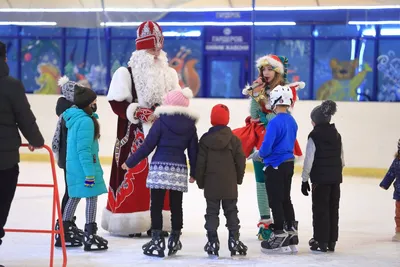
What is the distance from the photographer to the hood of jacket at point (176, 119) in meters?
4.89

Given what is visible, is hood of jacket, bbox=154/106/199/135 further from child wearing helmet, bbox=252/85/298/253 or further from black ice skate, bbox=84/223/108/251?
black ice skate, bbox=84/223/108/251

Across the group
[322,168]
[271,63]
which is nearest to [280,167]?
[322,168]

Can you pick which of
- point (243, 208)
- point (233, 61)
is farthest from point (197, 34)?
point (243, 208)

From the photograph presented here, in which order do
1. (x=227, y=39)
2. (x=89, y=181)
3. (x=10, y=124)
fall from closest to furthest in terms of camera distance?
(x=10, y=124) → (x=89, y=181) → (x=227, y=39)

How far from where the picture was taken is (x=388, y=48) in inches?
452

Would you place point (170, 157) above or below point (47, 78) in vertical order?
below

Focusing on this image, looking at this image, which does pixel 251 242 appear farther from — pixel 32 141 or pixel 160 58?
pixel 32 141


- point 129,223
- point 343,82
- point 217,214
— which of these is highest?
point 343,82

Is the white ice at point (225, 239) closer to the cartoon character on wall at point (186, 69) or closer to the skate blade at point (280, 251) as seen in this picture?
the skate blade at point (280, 251)

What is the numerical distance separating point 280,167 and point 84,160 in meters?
1.20

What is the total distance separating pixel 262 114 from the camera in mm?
5652

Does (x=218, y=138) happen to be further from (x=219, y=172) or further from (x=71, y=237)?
(x=71, y=237)

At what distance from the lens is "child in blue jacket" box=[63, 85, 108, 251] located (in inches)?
196

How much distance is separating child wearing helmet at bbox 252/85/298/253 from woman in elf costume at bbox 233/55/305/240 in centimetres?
40
